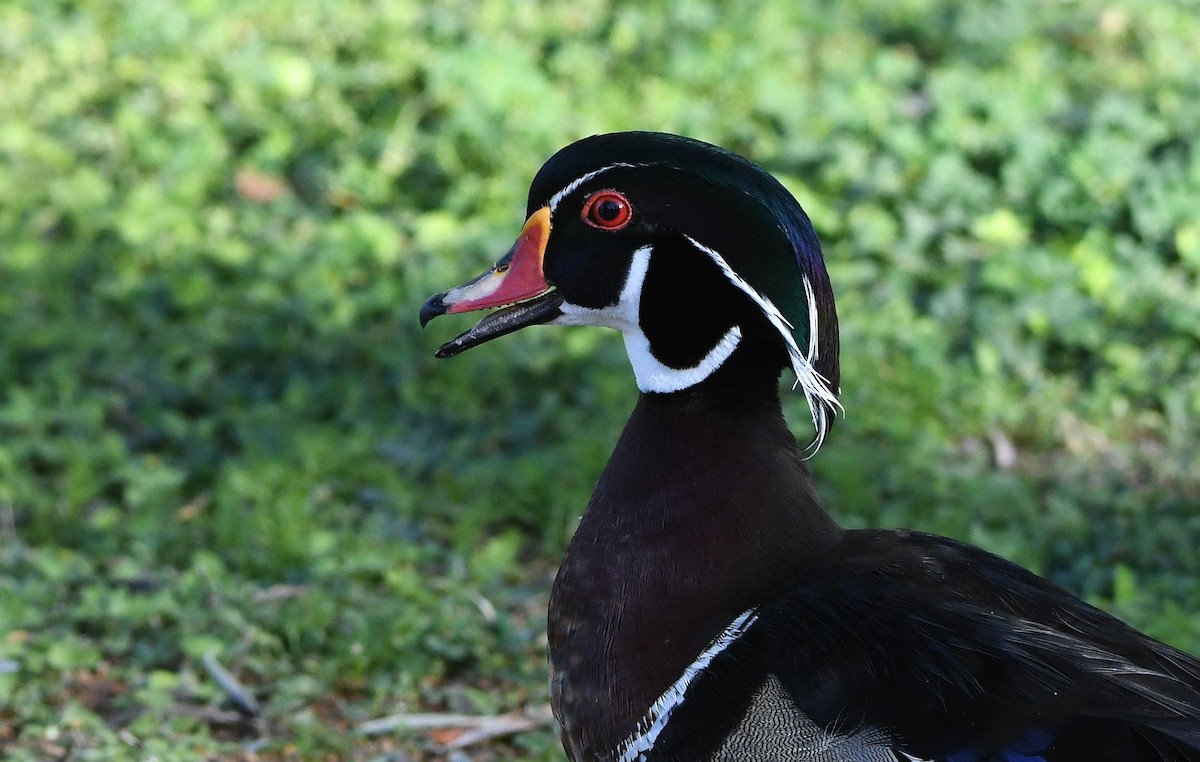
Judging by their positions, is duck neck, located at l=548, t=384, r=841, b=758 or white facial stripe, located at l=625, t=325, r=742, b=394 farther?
white facial stripe, located at l=625, t=325, r=742, b=394

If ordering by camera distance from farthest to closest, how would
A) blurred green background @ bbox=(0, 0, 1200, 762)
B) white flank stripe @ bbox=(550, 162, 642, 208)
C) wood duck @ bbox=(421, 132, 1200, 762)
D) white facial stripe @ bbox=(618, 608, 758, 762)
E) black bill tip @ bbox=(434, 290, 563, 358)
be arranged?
1. blurred green background @ bbox=(0, 0, 1200, 762)
2. black bill tip @ bbox=(434, 290, 563, 358)
3. white flank stripe @ bbox=(550, 162, 642, 208)
4. white facial stripe @ bbox=(618, 608, 758, 762)
5. wood duck @ bbox=(421, 132, 1200, 762)

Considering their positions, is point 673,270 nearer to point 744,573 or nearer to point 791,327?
point 791,327

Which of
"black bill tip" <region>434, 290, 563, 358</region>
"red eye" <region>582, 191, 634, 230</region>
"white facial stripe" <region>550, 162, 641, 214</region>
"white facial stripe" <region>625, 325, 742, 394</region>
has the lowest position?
"white facial stripe" <region>625, 325, 742, 394</region>

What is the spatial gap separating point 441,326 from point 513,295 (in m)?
2.01

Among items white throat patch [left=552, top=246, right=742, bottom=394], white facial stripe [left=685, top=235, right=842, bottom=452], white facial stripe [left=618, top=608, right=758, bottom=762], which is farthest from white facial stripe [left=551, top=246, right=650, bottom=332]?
white facial stripe [left=618, top=608, right=758, bottom=762]

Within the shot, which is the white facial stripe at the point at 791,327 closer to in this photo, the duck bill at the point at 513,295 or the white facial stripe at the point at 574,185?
the white facial stripe at the point at 574,185

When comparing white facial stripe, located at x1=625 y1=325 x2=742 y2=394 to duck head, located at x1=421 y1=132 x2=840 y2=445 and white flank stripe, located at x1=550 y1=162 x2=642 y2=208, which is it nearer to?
duck head, located at x1=421 y1=132 x2=840 y2=445

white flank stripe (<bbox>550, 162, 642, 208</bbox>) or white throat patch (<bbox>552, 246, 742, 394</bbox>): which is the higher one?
white flank stripe (<bbox>550, 162, 642, 208</bbox>)

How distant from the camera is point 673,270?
2334mm

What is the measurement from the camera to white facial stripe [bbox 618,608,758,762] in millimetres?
2162

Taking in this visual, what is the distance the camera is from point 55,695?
9.92ft

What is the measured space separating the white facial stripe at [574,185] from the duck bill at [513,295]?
2cm

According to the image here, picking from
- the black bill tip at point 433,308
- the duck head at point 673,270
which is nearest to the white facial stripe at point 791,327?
the duck head at point 673,270

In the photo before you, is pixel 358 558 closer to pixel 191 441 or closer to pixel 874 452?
pixel 191 441
